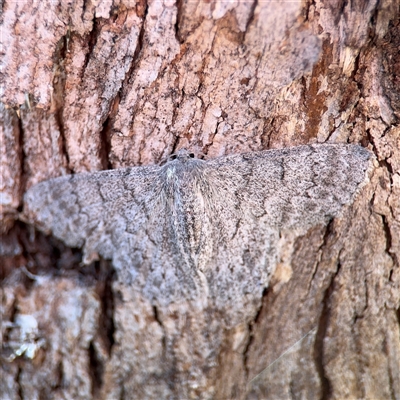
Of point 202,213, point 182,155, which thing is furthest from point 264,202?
point 182,155

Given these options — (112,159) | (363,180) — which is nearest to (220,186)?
(112,159)

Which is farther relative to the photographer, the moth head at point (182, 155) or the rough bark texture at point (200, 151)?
the moth head at point (182, 155)

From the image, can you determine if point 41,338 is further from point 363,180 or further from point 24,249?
point 363,180

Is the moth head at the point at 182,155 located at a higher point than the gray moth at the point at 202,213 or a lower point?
higher

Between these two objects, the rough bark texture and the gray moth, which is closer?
the rough bark texture

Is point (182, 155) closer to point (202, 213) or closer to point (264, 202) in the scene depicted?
point (202, 213)
